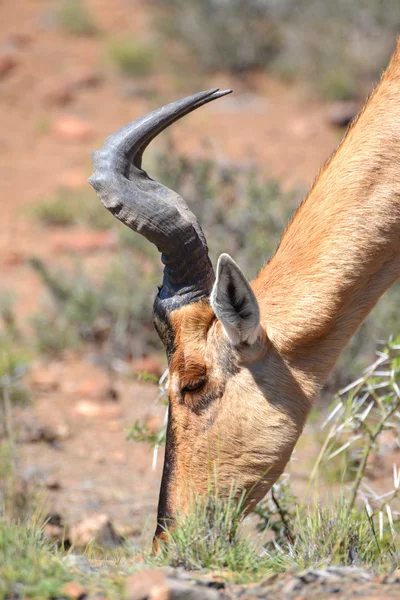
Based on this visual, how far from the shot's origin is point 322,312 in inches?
178

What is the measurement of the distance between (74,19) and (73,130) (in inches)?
207

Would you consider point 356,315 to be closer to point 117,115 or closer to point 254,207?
point 254,207

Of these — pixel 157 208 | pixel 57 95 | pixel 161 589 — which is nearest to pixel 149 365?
pixel 157 208

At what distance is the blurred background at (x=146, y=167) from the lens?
25.0ft

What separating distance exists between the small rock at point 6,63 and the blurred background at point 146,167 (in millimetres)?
46

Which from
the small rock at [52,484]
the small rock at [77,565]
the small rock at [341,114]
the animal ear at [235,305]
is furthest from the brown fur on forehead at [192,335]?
the small rock at [341,114]

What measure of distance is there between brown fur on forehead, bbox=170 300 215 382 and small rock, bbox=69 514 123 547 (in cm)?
156

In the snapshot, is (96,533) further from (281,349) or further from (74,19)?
(74,19)

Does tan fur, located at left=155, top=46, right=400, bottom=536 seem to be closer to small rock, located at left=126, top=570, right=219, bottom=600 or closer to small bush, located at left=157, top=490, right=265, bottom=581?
small bush, located at left=157, top=490, right=265, bottom=581

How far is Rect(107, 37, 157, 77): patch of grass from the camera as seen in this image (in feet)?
62.8

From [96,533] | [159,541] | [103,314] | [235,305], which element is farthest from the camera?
[103,314]

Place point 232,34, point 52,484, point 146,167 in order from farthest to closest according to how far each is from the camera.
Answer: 1. point 232,34
2. point 146,167
3. point 52,484

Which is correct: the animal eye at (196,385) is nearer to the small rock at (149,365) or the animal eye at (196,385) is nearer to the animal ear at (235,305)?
the animal ear at (235,305)

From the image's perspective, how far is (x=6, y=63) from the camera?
62.1ft
